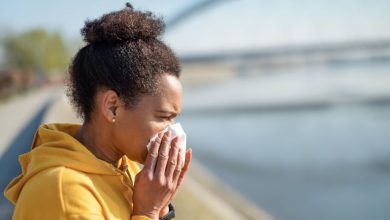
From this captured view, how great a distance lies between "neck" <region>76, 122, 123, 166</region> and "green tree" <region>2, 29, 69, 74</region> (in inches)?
2248

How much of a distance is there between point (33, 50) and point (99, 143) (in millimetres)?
61894

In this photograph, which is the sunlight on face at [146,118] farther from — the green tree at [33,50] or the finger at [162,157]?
the green tree at [33,50]

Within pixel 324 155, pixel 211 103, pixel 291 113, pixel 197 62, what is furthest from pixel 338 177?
pixel 197 62

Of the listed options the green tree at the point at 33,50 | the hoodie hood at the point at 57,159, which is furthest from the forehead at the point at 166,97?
the green tree at the point at 33,50

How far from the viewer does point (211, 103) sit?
37.1 metres

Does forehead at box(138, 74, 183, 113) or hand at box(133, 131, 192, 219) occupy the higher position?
forehead at box(138, 74, 183, 113)

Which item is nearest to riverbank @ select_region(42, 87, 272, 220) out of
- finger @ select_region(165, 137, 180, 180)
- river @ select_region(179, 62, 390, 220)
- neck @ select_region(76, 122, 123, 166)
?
river @ select_region(179, 62, 390, 220)

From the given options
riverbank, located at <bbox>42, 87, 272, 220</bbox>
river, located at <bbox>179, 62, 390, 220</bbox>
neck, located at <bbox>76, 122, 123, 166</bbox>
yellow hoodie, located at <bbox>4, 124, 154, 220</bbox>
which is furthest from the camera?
river, located at <bbox>179, 62, 390, 220</bbox>

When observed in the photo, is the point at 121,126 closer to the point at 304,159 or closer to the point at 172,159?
the point at 172,159

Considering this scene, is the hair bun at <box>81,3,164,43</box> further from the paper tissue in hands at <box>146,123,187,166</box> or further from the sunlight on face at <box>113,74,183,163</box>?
the paper tissue in hands at <box>146,123,187,166</box>

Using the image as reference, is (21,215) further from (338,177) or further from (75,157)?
(338,177)

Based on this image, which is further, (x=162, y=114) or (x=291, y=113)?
(x=291, y=113)

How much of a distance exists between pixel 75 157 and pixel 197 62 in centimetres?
8258

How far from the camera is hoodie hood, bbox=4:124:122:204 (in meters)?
1.53
